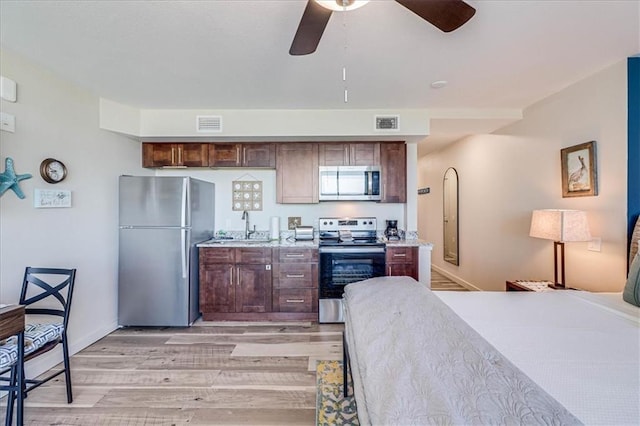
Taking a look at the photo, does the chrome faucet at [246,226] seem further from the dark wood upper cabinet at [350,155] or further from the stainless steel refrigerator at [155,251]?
the dark wood upper cabinet at [350,155]

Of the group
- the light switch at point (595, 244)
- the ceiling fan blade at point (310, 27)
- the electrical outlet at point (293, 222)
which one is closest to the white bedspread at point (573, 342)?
the light switch at point (595, 244)

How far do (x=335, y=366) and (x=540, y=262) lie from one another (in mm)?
2639

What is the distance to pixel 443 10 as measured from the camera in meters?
1.31

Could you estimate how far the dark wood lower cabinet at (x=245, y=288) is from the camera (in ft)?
10.9

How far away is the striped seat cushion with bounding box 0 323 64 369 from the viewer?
159cm

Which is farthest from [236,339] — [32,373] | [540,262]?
[540,262]

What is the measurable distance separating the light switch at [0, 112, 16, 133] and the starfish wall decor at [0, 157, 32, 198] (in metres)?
0.23

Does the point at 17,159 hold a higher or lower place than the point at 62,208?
higher

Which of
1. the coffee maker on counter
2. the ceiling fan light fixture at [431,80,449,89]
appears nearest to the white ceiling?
the ceiling fan light fixture at [431,80,449,89]

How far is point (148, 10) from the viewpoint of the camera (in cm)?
169

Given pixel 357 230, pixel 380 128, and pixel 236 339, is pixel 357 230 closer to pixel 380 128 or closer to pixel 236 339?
pixel 380 128

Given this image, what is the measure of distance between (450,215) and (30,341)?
5.65 metres

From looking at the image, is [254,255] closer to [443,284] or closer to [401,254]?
[401,254]

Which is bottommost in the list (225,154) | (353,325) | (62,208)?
(353,325)
